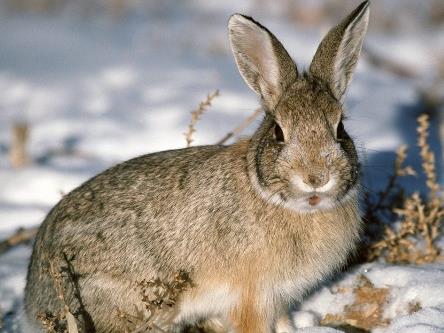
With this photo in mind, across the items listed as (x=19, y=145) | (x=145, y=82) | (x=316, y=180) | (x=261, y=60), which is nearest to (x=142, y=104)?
(x=145, y=82)

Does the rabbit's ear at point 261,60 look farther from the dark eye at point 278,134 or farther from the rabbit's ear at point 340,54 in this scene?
the dark eye at point 278,134

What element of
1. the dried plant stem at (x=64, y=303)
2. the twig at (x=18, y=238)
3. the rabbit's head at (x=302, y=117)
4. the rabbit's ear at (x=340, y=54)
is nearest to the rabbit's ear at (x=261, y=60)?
the rabbit's head at (x=302, y=117)

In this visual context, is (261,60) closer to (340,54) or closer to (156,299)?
(340,54)

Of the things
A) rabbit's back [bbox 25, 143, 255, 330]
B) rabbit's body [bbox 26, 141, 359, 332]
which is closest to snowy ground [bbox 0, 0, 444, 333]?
rabbit's body [bbox 26, 141, 359, 332]

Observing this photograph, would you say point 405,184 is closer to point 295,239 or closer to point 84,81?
point 295,239

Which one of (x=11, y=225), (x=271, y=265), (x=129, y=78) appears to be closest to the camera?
(x=271, y=265)

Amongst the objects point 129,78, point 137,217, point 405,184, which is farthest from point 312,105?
point 129,78
